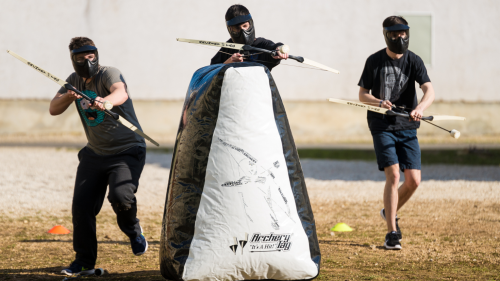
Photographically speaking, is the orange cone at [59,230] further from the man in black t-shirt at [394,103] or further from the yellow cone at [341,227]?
the man in black t-shirt at [394,103]

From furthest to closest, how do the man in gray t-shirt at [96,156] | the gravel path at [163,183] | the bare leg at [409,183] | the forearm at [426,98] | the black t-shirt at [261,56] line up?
1. the gravel path at [163,183]
2. the bare leg at [409,183]
3. the forearm at [426,98]
4. the black t-shirt at [261,56]
5. the man in gray t-shirt at [96,156]

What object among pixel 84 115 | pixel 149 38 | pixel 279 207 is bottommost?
pixel 279 207

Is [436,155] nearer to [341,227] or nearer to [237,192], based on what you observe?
[341,227]

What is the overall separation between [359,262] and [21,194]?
5.57 m

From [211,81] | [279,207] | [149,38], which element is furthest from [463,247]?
[149,38]

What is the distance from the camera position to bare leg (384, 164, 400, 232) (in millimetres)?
A: 5117

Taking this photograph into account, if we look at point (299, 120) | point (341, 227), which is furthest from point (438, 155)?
point (341, 227)

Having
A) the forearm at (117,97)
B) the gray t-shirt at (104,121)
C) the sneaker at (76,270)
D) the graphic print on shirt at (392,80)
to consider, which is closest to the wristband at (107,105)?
the forearm at (117,97)

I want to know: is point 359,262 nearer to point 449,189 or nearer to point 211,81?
point 211,81

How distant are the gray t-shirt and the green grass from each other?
8.12 m

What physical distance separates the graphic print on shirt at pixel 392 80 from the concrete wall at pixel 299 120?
11.3 metres

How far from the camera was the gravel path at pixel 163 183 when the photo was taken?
25.4 ft

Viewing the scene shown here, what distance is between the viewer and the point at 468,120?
16719 millimetres

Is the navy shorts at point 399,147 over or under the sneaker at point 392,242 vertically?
over
